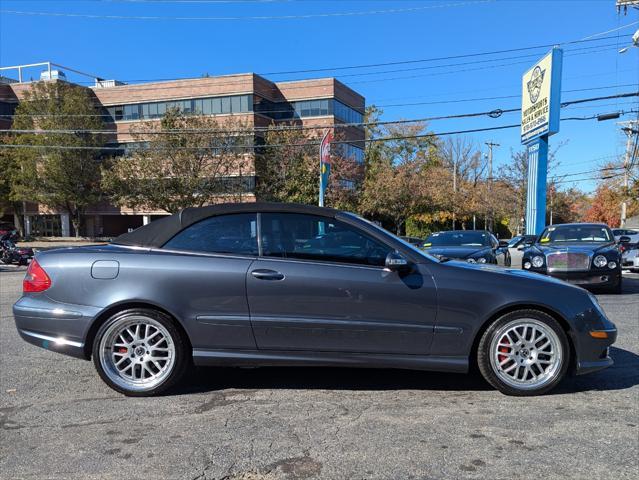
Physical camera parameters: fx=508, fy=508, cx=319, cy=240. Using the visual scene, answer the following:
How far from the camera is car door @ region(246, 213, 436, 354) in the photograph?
13.3 feet

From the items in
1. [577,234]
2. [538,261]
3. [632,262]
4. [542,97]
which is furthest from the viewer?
[542,97]

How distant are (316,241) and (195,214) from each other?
109 cm

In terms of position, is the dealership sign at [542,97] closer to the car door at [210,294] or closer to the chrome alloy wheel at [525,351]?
the chrome alloy wheel at [525,351]

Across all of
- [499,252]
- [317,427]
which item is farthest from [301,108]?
[317,427]

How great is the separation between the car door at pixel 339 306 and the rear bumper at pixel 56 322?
1432mm

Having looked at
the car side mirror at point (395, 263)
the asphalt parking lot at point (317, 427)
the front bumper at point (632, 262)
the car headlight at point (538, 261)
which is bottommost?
the front bumper at point (632, 262)

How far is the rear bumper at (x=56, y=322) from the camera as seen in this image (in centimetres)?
421

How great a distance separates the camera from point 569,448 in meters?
3.26

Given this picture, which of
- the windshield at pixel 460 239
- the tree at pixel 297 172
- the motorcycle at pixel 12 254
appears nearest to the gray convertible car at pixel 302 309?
the windshield at pixel 460 239

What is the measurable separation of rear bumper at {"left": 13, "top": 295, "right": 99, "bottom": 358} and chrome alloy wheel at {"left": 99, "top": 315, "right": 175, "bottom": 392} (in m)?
0.20

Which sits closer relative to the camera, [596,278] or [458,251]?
[596,278]

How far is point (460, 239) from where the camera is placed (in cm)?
1177

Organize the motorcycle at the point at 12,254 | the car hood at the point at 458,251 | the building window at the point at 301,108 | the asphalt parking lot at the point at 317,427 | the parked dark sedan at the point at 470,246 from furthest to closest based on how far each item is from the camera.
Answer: the building window at the point at 301,108 → the motorcycle at the point at 12,254 → the parked dark sedan at the point at 470,246 → the car hood at the point at 458,251 → the asphalt parking lot at the point at 317,427

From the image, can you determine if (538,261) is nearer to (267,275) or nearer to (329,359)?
(329,359)
